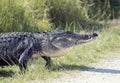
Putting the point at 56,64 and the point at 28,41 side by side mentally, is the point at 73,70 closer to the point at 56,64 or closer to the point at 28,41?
the point at 56,64

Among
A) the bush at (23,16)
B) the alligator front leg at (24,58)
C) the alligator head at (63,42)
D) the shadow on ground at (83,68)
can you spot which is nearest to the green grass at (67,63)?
the shadow on ground at (83,68)

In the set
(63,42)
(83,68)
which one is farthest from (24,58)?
(83,68)

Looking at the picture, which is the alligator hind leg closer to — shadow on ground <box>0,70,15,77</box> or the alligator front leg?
the alligator front leg

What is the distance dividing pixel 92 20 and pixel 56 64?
18.5 feet

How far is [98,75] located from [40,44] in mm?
1264

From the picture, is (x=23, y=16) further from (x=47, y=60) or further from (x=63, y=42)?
(x=63, y=42)

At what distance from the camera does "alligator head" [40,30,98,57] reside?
7.51m

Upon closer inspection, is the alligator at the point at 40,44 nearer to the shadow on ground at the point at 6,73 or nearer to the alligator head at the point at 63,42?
the alligator head at the point at 63,42

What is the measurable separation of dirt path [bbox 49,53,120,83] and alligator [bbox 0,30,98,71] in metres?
0.58

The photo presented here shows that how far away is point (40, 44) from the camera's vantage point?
25.0ft

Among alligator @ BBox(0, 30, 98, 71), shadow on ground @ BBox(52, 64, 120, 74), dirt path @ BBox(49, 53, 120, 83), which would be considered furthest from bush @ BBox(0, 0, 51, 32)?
dirt path @ BBox(49, 53, 120, 83)

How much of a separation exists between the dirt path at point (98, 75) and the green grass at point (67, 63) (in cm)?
19

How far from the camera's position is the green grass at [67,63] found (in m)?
6.93

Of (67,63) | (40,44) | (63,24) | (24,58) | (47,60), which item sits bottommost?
(63,24)
